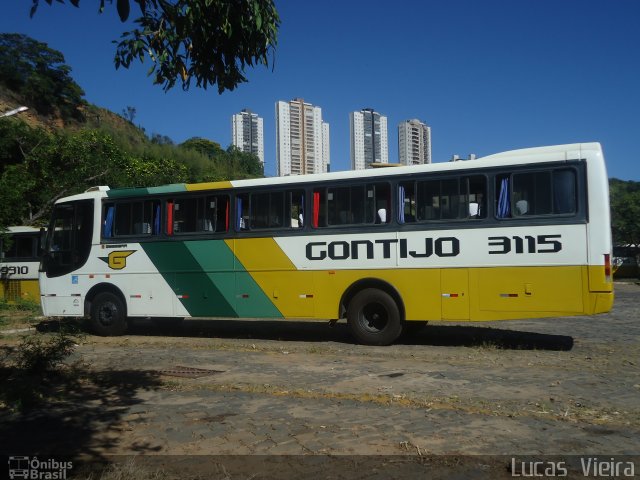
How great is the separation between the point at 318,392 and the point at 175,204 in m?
6.82

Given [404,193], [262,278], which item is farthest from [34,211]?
[404,193]

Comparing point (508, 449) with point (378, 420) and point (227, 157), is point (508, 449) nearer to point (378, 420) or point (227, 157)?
point (378, 420)

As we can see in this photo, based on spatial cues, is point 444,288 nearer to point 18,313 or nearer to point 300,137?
point 18,313

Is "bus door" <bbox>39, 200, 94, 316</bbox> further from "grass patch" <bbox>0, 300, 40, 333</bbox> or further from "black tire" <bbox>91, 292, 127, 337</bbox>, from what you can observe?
"grass patch" <bbox>0, 300, 40, 333</bbox>

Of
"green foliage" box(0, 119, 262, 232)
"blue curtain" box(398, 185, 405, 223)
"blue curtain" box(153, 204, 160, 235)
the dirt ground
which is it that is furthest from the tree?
"green foliage" box(0, 119, 262, 232)

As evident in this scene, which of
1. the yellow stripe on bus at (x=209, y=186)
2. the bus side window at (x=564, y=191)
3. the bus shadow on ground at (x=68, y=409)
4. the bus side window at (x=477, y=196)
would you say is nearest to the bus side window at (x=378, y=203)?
the bus side window at (x=477, y=196)

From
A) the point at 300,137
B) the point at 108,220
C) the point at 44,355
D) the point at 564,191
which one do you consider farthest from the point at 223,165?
the point at 44,355

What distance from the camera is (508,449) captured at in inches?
181

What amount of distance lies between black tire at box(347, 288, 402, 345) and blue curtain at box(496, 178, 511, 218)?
2.51 meters

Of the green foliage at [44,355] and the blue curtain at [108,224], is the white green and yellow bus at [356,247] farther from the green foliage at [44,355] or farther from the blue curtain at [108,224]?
the green foliage at [44,355]

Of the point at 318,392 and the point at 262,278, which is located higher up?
the point at 262,278

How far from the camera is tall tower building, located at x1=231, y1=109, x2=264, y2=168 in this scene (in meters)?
82.5

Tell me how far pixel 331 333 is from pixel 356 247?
2.79 m

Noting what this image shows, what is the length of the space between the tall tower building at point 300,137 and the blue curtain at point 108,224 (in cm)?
3851
